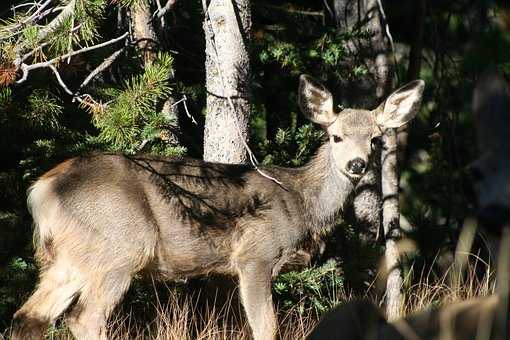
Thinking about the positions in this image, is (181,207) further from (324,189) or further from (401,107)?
(401,107)

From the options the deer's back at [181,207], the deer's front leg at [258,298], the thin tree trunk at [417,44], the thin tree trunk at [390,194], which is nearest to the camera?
the deer's back at [181,207]

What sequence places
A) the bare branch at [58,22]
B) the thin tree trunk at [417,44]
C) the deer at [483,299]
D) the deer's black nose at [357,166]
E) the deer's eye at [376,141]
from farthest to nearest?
the thin tree trunk at [417,44] < the deer's eye at [376,141] < the deer's black nose at [357,166] < the bare branch at [58,22] < the deer at [483,299]

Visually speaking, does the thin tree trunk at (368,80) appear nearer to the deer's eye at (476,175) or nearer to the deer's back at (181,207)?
the deer's back at (181,207)

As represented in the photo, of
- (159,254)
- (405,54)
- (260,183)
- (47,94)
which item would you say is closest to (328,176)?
(260,183)

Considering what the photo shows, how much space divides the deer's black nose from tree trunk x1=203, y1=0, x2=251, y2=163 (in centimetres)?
103

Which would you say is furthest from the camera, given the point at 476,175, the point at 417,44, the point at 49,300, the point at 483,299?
the point at 417,44

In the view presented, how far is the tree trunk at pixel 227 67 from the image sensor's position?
27.4 feet

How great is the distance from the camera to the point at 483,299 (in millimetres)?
4125

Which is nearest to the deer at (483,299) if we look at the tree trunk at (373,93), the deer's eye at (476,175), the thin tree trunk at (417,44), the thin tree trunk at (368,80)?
the deer's eye at (476,175)

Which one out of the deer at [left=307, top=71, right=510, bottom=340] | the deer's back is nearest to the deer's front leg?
the deer's back

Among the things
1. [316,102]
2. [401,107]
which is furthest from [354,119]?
[401,107]

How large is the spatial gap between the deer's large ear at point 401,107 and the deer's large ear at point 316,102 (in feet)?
1.59

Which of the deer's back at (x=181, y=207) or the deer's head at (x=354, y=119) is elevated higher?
the deer's head at (x=354, y=119)

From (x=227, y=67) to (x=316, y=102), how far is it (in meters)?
1.02
